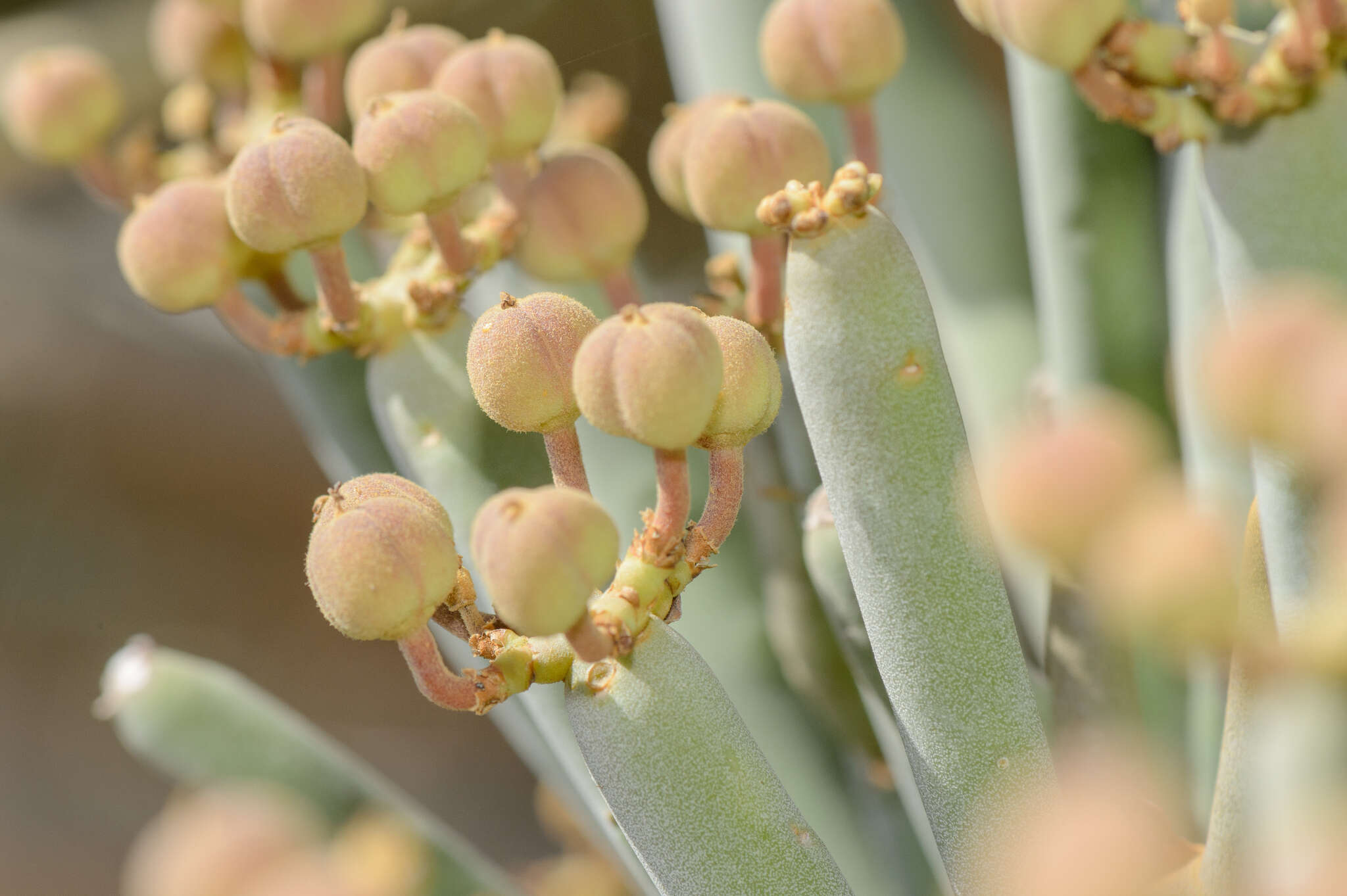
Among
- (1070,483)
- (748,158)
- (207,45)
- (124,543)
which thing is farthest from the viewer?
(124,543)

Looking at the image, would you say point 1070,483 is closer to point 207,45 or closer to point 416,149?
point 416,149

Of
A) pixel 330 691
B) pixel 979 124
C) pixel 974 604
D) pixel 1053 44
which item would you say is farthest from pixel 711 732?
pixel 330 691

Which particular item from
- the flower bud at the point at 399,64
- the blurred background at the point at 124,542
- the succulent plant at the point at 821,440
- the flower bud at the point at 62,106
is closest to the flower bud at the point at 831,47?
the succulent plant at the point at 821,440

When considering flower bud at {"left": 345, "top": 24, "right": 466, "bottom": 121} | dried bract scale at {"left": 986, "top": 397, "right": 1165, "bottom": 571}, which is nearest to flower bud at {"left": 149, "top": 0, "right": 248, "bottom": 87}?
flower bud at {"left": 345, "top": 24, "right": 466, "bottom": 121}

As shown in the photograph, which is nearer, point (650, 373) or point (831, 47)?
point (650, 373)

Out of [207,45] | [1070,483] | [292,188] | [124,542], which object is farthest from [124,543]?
[1070,483]

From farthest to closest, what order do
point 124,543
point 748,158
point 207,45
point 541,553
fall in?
point 124,543 → point 207,45 → point 748,158 → point 541,553

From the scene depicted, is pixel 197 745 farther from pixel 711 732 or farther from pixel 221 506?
pixel 221 506

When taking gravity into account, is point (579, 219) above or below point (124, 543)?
above
